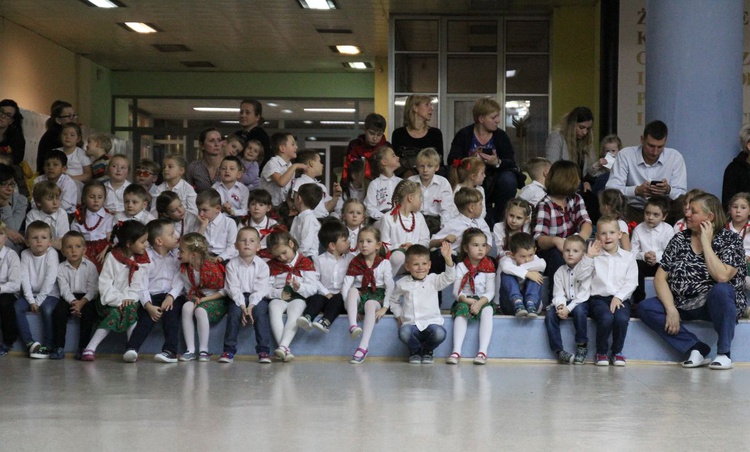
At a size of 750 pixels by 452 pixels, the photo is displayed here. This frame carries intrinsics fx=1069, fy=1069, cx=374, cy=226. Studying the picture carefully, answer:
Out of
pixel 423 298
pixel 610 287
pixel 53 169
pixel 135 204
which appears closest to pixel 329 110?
pixel 53 169

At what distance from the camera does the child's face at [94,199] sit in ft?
27.9

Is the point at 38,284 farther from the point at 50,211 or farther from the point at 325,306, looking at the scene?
the point at 325,306

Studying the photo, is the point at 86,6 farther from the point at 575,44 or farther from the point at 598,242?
the point at 598,242

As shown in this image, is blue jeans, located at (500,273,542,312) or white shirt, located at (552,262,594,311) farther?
blue jeans, located at (500,273,542,312)

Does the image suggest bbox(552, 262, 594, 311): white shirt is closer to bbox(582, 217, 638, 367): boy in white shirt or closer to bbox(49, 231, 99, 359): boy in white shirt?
bbox(582, 217, 638, 367): boy in white shirt

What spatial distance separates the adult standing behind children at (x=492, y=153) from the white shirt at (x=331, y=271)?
186 cm

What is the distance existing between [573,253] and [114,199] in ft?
12.6

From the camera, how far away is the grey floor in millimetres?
4402

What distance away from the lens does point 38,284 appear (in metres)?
7.97

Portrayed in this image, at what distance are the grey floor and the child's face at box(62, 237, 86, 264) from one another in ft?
2.98

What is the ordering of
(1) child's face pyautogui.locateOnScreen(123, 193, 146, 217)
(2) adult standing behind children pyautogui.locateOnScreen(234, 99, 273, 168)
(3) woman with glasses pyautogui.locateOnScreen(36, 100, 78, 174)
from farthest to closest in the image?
(3) woman with glasses pyautogui.locateOnScreen(36, 100, 78, 174) < (2) adult standing behind children pyautogui.locateOnScreen(234, 99, 273, 168) < (1) child's face pyautogui.locateOnScreen(123, 193, 146, 217)

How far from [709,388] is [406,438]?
2396 mm

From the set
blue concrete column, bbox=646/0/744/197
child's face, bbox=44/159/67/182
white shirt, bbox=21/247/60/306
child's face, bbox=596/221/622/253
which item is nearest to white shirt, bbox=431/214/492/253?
child's face, bbox=596/221/622/253

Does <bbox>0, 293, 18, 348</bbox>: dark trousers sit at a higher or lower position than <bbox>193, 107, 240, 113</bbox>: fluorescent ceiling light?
lower
